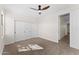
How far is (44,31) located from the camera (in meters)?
1.61

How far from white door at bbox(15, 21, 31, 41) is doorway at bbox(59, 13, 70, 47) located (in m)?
0.54

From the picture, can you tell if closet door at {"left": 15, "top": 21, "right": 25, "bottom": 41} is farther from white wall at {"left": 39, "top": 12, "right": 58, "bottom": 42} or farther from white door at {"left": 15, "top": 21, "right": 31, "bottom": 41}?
white wall at {"left": 39, "top": 12, "right": 58, "bottom": 42}

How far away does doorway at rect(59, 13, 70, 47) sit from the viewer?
4.96ft

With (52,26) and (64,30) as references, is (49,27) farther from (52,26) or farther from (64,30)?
(64,30)

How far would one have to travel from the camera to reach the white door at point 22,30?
1.51m

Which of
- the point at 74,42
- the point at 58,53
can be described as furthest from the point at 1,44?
the point at 74,42

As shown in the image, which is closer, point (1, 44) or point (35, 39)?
point (1, 44)

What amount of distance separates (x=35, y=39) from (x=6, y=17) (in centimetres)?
57

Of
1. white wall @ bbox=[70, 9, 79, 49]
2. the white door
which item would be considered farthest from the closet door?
white wall @ bbox=[70, 9, 79, 49]

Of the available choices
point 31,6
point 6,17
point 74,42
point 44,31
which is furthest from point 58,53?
point 6,17

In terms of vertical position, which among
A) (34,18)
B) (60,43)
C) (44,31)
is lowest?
(60,43)

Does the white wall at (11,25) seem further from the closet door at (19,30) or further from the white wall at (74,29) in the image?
the white wall at (74,29)
